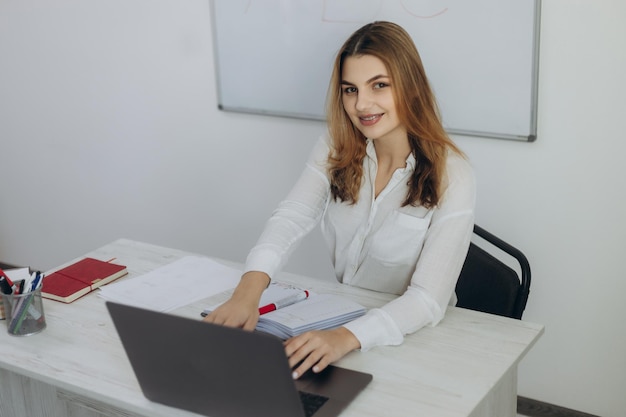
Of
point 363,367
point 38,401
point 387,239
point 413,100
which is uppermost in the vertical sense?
point 413,100

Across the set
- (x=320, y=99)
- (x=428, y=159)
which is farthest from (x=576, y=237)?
(x=320, y=99)

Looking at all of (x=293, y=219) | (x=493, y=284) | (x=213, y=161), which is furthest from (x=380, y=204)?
(x=213, y=161)

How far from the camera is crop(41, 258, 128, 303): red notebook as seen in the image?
2035mm

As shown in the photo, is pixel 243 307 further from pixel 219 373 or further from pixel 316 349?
pixel 219 373

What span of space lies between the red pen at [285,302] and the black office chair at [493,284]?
1.30 feet

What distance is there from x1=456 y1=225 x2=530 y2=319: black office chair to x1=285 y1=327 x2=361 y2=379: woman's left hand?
0.41 metres

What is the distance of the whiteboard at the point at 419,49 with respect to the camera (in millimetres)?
2297

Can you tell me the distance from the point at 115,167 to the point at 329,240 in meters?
1.41

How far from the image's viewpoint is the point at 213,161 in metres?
3.08

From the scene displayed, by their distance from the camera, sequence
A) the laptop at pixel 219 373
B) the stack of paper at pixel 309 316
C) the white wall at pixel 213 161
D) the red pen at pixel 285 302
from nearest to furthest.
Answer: the laptop at pixel 219 373, the stack of paper at pixel 309 316, the red pen at pixel 285 302, the white wall at pixel 213 161

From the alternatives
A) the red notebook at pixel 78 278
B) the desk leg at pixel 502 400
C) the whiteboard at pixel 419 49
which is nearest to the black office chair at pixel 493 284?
the desk leg at pixel 502 400

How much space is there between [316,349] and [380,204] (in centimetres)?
53

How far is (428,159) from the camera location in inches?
78.5

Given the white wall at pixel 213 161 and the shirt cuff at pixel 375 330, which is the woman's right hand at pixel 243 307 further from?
the white wall at pixel 213 161
